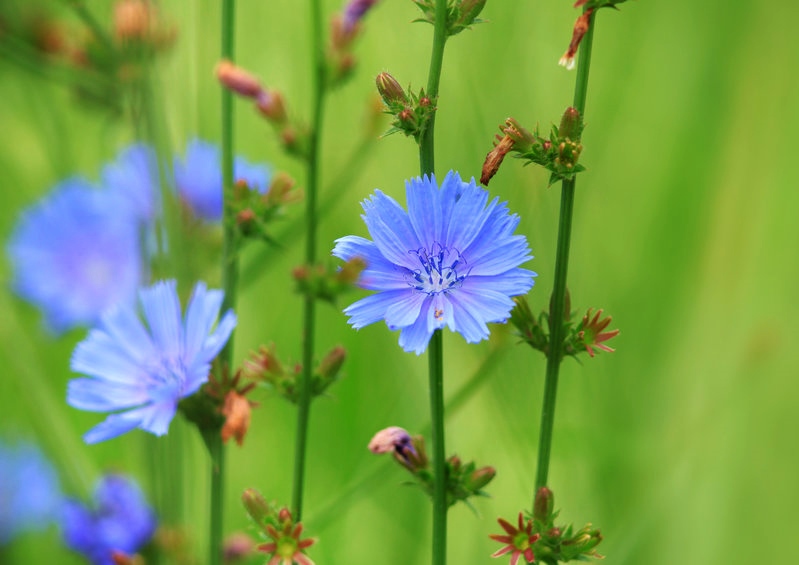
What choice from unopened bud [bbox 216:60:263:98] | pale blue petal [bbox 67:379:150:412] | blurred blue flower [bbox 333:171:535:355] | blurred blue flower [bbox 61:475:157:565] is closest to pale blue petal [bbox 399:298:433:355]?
blurred blue flower [bbox 333:171:535:355]

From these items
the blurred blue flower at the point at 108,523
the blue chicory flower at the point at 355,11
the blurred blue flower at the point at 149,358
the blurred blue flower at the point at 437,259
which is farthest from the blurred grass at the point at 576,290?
the blurred blue flower at the point at 437,259

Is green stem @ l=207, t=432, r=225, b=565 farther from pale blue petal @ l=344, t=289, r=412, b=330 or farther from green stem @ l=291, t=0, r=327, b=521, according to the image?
pale blue petal @ l=344, t=289, r=412, b=330

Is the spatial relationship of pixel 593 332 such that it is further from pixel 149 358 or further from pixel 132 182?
pixel 132 182

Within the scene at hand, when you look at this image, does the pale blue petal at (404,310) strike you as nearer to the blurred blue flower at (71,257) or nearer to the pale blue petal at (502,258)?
the pale blue petal at (502,258)

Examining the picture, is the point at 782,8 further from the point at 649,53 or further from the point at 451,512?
the point at 451,512

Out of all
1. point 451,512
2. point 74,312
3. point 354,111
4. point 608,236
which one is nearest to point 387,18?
point 354,111

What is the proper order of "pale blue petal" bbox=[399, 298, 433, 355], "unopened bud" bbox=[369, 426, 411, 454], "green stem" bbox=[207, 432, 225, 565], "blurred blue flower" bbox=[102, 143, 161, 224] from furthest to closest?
"blurred blue flower" bbox=[102, 143, 161, 224] → "green stem" bbox=[207, 432, 225, 565] → "unopened bud" bbox=[369, 426, 411, 454] → "pale blue petal" bbox=[399, 298, 433, 355]
